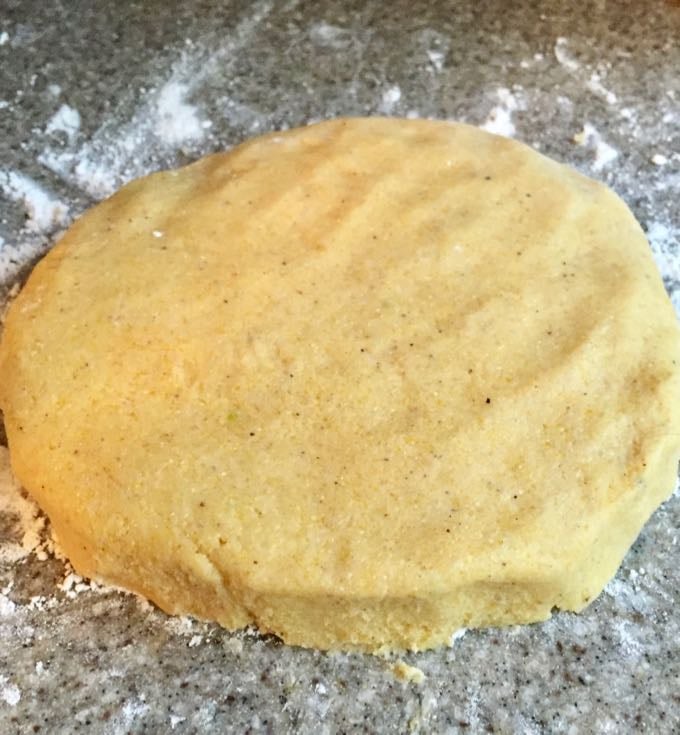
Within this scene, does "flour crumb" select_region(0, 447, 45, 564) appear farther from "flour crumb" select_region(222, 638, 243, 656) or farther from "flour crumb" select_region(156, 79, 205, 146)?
"flour crumb" select_region(156, 79, 205, 146)

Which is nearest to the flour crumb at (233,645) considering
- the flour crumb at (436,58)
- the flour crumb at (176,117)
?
the flour crumb at (176,117)

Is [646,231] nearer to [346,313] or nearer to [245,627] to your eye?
[346,313]

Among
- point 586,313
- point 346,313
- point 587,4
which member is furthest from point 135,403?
point 587,4

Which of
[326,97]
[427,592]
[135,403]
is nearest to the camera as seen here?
[427,592]

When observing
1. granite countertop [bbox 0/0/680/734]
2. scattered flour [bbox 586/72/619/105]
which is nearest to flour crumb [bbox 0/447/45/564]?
granite countertop [bbox 0/0/680/734]

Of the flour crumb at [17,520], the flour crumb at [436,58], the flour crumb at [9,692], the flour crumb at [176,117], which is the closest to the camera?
the flour crumb at [9,692]

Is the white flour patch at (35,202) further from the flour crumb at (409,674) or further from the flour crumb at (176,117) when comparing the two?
the flour crumb at (409,674)

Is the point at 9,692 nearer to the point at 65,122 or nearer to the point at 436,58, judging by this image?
the point at 65,122
